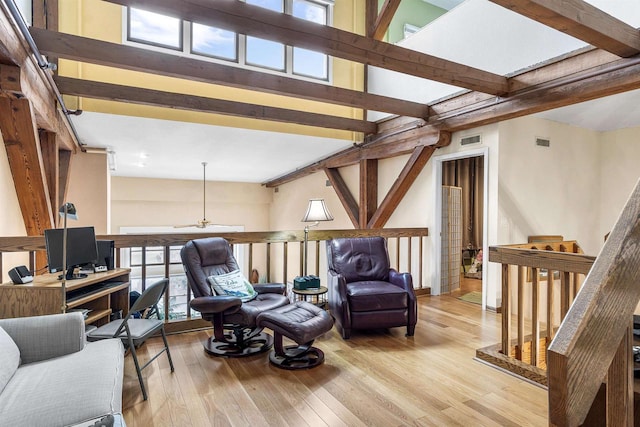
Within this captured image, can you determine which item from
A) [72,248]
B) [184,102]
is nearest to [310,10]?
[184,102]

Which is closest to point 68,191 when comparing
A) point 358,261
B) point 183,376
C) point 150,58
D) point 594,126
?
point 150,58

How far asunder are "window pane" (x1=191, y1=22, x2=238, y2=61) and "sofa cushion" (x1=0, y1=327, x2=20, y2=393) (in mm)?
3949

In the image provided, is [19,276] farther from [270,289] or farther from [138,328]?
[270,289]

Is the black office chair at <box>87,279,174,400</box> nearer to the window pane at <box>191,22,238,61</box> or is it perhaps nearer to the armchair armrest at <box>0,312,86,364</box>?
the armchair armrest at <box>0,312,86,364</box>

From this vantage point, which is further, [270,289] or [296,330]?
[270,289]

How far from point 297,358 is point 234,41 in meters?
4.21

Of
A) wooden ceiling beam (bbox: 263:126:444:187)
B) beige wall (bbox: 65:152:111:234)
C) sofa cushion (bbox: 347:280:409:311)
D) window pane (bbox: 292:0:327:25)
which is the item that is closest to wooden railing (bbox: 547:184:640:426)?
sofa cushion (bbox: 347:280:409:311)

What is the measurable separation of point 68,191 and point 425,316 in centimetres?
A: 543

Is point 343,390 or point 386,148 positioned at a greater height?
point 386,148

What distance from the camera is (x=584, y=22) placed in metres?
2.44

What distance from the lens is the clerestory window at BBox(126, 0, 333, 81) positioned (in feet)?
14.4

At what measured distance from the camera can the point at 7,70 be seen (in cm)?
253

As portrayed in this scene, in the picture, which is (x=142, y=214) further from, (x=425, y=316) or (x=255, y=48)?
(x=425, y=316)

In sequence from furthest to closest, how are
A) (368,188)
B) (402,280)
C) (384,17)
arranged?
(368,188), (384,17), (402,280)
